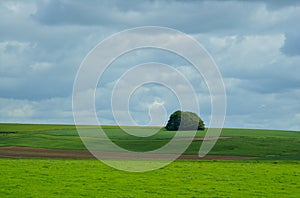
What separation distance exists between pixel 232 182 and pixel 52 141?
67.2m

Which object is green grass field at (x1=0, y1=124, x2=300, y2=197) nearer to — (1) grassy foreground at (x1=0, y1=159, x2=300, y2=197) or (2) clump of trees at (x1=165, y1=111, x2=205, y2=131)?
(1) grassy foreground at (x1=0, y1=159, x2=300, y2=197)

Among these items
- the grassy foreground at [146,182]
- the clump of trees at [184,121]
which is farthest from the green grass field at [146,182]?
the clump of trees at [184,121]

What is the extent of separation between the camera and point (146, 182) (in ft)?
129

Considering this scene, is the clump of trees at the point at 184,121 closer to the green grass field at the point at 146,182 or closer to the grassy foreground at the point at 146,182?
the green grass field at the point at 146,182

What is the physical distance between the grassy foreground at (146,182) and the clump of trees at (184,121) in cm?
8254

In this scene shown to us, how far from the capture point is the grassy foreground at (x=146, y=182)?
112ft

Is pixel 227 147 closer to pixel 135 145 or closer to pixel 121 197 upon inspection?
pixel 135 145

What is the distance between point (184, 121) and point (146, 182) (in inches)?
3776

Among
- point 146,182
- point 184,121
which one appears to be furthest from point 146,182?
point 184,121

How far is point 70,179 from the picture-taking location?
4006 cm

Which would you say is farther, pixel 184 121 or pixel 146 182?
pixel 184 121

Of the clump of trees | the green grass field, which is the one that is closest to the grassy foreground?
the green grass field

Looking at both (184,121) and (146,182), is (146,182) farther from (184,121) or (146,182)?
(184,121)

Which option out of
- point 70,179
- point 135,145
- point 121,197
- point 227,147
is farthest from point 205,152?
point 121,197
